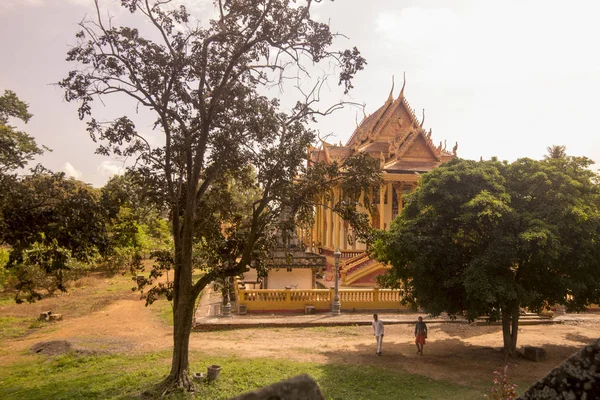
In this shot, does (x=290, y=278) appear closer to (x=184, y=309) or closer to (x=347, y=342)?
(x=347, y=342)

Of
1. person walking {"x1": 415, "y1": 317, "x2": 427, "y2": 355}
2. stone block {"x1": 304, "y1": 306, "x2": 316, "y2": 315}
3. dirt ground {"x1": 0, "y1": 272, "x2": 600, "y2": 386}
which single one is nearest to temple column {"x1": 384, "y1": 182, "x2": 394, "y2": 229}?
stone block {"x1": 304, "y1": 306, "x2": 316, "y2": 315}

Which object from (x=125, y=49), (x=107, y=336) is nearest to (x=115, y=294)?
(x=107, y=336)

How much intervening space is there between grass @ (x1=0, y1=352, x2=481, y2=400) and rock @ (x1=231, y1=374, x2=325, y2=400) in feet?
27.9

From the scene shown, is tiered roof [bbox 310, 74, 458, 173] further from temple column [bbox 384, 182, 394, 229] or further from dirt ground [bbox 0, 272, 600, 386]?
dirt ground [bbox 0, 272, 600, 386]

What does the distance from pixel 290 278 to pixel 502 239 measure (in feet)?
41.5

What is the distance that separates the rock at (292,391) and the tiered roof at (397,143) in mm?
25416

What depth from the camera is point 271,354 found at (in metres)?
13.0

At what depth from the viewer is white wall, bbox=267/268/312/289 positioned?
21812 mm

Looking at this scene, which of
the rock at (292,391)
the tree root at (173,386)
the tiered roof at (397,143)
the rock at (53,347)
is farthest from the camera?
the tiered roof at (397,143)

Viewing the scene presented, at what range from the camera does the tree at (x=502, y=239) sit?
36.4 feet

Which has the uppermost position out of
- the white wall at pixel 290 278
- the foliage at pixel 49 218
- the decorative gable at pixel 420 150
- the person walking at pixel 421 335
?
the decorative gable at pixel 420 150

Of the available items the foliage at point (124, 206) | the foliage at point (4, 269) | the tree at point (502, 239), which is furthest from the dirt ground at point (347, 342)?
the foliage at point (124, 206)

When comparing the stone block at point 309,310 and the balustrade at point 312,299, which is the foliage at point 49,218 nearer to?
the balustrade at point 312,299

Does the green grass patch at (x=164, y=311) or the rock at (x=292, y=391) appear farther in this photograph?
the green grass patch at (x=164, y=311)
